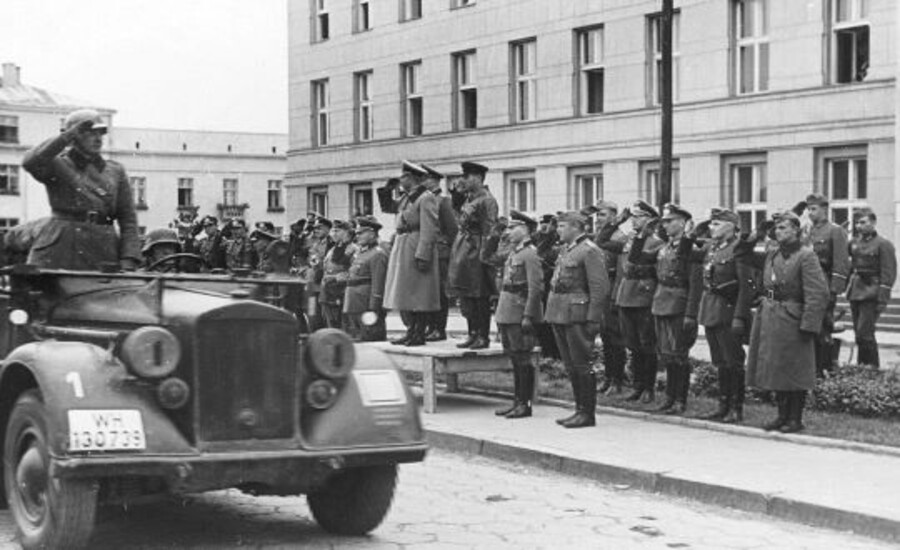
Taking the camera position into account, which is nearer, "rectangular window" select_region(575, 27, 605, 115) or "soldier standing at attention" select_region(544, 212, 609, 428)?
"soldier standing at attention" select_region(544, 212, 609, 428)

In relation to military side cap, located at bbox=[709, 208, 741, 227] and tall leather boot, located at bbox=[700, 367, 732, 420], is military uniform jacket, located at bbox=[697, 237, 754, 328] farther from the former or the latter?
tall leather boot, located at bbox=[700, 367, 732, 420]

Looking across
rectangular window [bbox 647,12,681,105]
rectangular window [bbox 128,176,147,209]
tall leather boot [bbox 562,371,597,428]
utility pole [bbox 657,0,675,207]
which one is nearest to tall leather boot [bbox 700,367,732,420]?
tall leather boot [bbox 562,371,597,428]

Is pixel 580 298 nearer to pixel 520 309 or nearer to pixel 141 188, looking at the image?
pixel 520 309

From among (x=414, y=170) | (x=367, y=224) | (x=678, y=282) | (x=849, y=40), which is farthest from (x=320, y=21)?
(x=678, y=282)

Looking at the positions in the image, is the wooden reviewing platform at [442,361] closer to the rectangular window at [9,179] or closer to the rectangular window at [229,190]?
the rectangular window at [9,179]

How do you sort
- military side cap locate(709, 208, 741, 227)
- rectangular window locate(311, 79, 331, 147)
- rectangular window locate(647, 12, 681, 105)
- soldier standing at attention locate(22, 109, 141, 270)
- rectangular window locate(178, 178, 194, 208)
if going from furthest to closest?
rectangular window locate(178, 178, 194, 208)
rectangular window locate(311, 79, 331, 147)
rectangular window locate(647, 12, 681, 105)
military side cap locate(709, 208, 741, 227)
soldier standing at attention locate(22, 109, 141, 270)

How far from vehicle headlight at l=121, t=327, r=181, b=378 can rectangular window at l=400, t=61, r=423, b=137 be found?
30.6 meters

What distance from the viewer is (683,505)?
355 inches

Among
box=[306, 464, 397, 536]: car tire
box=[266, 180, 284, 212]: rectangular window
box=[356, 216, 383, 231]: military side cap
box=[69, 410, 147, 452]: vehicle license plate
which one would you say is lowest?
box=[306, 464, 397, 536]: car tire

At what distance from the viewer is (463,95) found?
35531 mm

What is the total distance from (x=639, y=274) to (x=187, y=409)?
6768 mm

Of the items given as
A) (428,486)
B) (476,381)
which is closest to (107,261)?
(428,486)

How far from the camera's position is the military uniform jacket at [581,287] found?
38.4 feet

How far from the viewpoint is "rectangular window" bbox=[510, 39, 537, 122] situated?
33.1m
